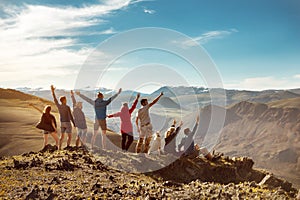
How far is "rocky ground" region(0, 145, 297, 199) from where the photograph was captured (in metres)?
11.2

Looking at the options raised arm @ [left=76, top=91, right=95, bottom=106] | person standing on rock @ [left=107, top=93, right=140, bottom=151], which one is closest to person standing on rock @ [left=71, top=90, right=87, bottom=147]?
raised arm @ [left=76, top=91, right=95, bottom=106]

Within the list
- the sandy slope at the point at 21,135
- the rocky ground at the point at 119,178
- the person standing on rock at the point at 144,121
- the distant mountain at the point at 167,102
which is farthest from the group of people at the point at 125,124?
the sandy slope at the point at 21,135

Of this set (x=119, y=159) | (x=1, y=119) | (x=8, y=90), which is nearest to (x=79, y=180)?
(x=119, y=159)

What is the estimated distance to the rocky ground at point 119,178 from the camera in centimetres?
1121

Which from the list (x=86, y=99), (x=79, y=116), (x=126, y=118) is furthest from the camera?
(x=79, y=116)

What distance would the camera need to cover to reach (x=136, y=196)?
1123cm

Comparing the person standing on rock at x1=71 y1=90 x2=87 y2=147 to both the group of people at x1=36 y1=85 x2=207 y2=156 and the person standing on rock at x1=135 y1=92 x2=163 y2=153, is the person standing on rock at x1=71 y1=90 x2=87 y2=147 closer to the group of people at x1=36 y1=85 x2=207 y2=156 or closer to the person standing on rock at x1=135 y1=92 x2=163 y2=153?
the group of people at x1=36 y1=85 x2=207 y2=156

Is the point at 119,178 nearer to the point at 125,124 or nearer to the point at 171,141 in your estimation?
the point at 125,124

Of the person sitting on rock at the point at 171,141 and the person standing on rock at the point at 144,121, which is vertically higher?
the person standing on rock at the point at 144,121

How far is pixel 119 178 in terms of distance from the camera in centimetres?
1433

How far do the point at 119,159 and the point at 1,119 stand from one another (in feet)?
96.2

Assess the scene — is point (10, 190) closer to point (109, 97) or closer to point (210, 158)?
point (109, 97)

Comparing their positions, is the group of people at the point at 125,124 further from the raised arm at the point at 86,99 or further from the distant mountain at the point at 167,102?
the distant mountain at the point at 167,102

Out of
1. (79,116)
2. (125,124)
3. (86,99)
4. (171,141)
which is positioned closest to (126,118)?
(125,124)
